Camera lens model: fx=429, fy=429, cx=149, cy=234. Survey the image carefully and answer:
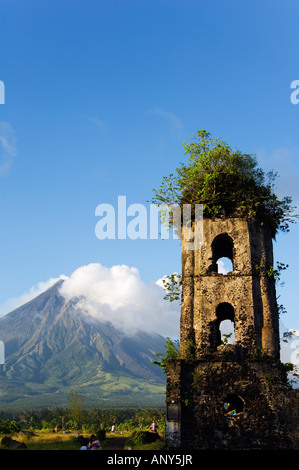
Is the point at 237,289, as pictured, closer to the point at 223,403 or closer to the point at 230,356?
the point at 230,356

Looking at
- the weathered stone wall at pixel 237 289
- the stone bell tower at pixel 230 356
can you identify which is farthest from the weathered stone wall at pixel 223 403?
the weathered stone wall at pixel 237 289

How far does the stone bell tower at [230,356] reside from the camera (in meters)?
14.6

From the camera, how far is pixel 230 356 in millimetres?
15516

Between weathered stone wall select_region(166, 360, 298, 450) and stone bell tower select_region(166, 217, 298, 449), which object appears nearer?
weathered stone wall select_region(166, 360, 298, 450)

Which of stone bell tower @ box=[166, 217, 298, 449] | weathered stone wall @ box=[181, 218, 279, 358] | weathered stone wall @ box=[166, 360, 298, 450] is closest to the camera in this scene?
weathered stone wall @ box=[166, 360, 298, 450]

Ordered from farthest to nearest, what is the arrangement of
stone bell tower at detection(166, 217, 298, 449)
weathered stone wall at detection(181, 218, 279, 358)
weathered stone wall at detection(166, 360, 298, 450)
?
weathered stone wall at detection(181, 218, 279, 358)
stone bell tower at detection(166, 217, 298, 449)
weathered stone wall at detection(166, 360, 298, 450)

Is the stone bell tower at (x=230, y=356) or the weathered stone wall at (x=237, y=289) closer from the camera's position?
the stone bell tower at (x=230, y=356)

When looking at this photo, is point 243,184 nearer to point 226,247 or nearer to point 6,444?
point 226,247

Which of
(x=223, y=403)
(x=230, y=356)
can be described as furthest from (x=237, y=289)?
(x=223, y=403)

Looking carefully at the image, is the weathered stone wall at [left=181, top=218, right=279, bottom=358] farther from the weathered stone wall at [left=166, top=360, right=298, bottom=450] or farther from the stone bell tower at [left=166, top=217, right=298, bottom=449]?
the weathered stone wall at [left=166, top=360, right=298, bottom=450]

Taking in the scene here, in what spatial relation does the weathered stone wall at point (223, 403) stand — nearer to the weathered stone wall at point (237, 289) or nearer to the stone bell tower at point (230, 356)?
the stone bell tower at point (230, 356)

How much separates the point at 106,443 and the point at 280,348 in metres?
9.32

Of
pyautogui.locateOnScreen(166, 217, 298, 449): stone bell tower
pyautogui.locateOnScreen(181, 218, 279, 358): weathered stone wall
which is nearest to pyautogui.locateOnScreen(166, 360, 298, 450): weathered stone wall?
pyautogui.locateOnScreen(166, 217, 298, 449): stone bell tower

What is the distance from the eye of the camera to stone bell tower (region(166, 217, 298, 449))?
47.8 ft
